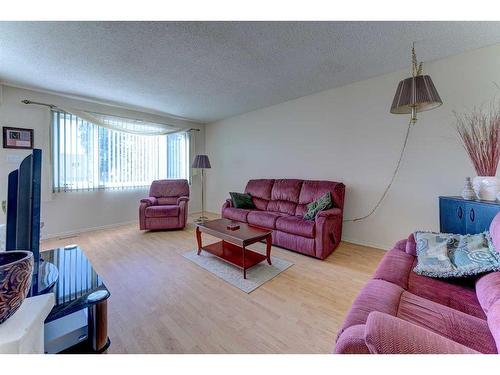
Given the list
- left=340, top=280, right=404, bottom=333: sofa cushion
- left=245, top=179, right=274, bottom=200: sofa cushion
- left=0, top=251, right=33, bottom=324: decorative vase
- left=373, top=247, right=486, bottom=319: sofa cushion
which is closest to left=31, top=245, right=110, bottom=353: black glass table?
left=0, top=251, right=33, bottom=324: decorative vase

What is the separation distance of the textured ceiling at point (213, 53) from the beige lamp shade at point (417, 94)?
651 mm

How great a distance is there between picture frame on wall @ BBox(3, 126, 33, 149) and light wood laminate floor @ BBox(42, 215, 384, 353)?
77.4 inches

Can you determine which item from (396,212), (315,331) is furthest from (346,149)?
(315,331)

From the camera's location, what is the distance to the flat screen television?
92cm

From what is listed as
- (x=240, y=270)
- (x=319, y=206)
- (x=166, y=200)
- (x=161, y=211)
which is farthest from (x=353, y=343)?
(x=166, y=200)

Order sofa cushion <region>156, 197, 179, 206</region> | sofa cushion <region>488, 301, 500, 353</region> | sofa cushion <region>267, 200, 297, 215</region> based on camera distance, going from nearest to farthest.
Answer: sofa cushion <region>488, 301, 500, 353</region> → sofa cushion <region>267, 200, 297, 215</region> → sofa cushion <region>156, 197, 179, 206</region>

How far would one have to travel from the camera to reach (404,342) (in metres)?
0.68

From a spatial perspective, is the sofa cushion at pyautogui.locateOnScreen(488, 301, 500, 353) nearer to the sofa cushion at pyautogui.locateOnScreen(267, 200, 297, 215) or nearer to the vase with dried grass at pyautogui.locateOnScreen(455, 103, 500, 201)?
the vase with dried grass at pyautogui.locateOnScreen(455, 103, 500, 201)

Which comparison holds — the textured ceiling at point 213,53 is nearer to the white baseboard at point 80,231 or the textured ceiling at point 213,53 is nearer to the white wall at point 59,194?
the white wall at point 59,194

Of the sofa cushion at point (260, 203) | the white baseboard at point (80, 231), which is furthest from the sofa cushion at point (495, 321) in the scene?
the white baseboard at point (80, 231)

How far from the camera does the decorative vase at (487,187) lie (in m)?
1.99

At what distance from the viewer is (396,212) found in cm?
292

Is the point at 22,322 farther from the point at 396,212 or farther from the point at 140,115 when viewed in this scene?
the point at 140,115
